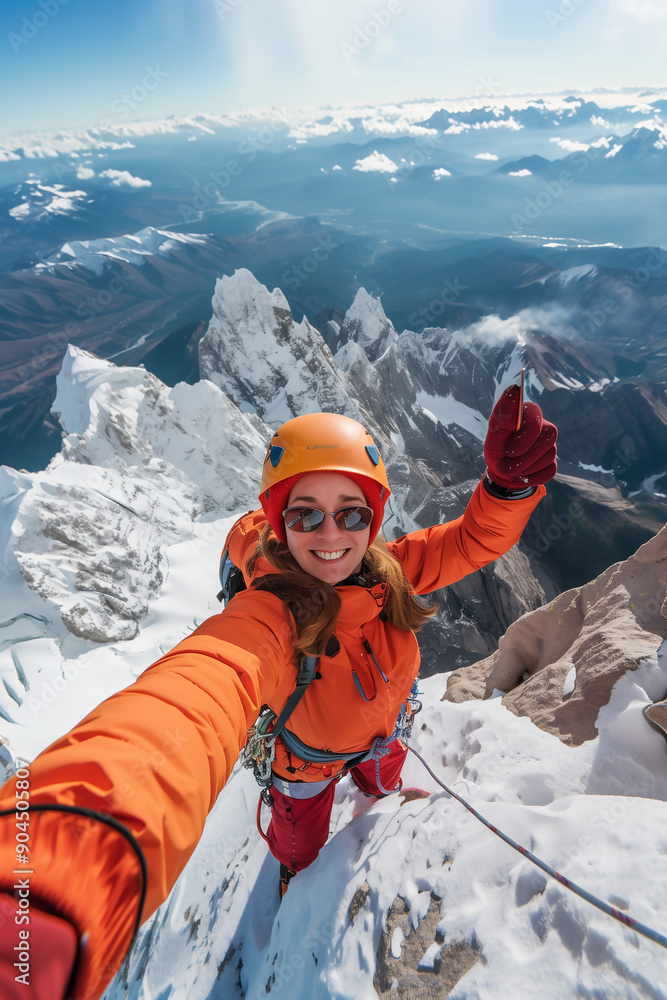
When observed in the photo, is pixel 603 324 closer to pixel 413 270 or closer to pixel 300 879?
pixel 413 270

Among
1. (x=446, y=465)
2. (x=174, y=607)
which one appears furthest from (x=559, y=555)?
(x=174, y=607)

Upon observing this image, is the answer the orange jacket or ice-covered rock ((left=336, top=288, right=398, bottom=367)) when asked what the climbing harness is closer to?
the orange jacket

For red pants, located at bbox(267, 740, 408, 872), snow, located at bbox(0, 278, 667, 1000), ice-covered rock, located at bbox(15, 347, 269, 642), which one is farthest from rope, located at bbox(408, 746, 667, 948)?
ice-covered rock, located at bbox(15, 347, 269, 642)

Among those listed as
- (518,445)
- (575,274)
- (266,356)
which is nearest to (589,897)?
(518,445)

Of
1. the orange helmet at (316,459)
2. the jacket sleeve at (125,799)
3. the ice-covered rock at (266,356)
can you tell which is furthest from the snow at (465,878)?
the ice-covered rock at (266,356)

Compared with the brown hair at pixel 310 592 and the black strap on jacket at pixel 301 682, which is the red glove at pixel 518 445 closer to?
the brown hair at pixel 310 592
